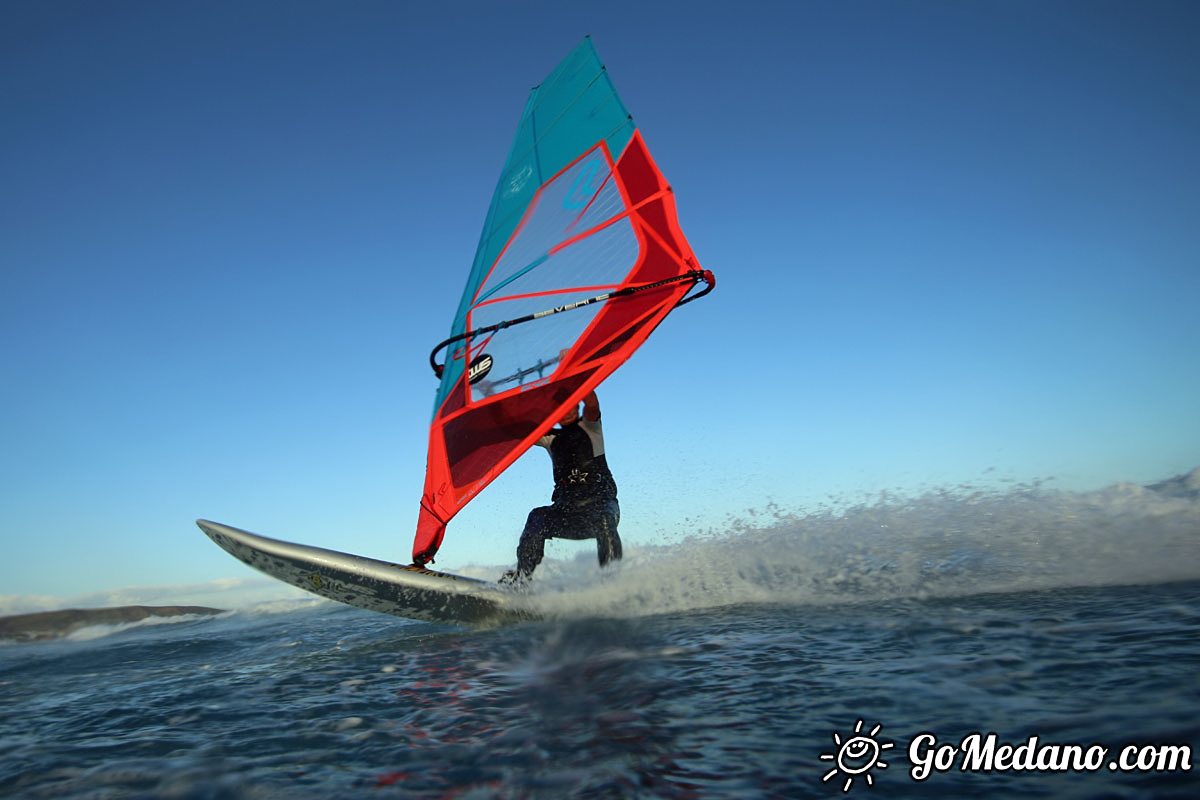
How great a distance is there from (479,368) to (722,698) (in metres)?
4.32

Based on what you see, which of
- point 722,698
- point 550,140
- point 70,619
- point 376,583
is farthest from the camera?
point 70,619

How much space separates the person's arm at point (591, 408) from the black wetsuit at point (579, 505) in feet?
0.17

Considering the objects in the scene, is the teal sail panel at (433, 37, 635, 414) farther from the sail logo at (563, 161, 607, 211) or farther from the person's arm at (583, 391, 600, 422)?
the person's arm at (583, 391, 600, 422)

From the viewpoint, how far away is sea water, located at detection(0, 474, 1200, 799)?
1.79 m

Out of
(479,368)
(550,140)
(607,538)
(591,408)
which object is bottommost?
(607,538)

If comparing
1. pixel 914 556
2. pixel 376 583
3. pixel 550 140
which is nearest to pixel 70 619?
pixel 376 583

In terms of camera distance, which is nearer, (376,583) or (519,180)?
(376,583)

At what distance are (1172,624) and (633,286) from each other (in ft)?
14.2

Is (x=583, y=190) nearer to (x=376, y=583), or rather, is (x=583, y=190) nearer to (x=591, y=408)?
(x=591, y=408)

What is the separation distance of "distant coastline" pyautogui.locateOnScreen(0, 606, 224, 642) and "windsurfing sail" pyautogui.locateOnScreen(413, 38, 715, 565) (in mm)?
9704

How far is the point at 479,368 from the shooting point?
20.3 feet

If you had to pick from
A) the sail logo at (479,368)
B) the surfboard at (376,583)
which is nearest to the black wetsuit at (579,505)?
the surfboard at (376,583)

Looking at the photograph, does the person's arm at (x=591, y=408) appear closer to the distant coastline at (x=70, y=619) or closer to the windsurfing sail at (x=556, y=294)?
the windsurfing sail at (x=556, y=294)

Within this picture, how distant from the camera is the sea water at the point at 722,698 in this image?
70.4 inches
